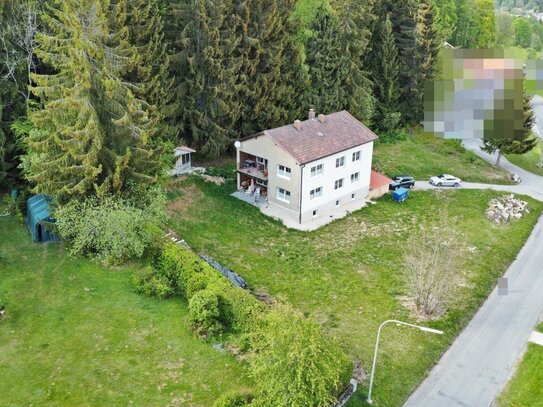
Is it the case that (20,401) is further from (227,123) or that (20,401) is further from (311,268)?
(227,123)

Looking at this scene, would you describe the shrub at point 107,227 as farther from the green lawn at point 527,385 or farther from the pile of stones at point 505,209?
the pile of stones at point 505,209

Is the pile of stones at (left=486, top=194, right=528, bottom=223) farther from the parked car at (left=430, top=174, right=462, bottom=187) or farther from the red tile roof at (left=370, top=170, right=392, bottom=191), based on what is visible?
the red tile roof at (left=370, top=170, right=392, bottom=191)

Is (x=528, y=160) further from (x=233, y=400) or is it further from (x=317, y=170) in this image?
(x=233, y=400)

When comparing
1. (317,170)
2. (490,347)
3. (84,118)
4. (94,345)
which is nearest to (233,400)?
(94,345)

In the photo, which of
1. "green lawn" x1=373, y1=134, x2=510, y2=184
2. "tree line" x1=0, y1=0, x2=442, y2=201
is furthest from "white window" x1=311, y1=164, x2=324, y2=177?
"green lawn" x1=373, y1=134, x2=510, y2=184

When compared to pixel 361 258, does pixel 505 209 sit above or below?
above

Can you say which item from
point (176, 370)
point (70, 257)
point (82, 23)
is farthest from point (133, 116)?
point (176, 370)
